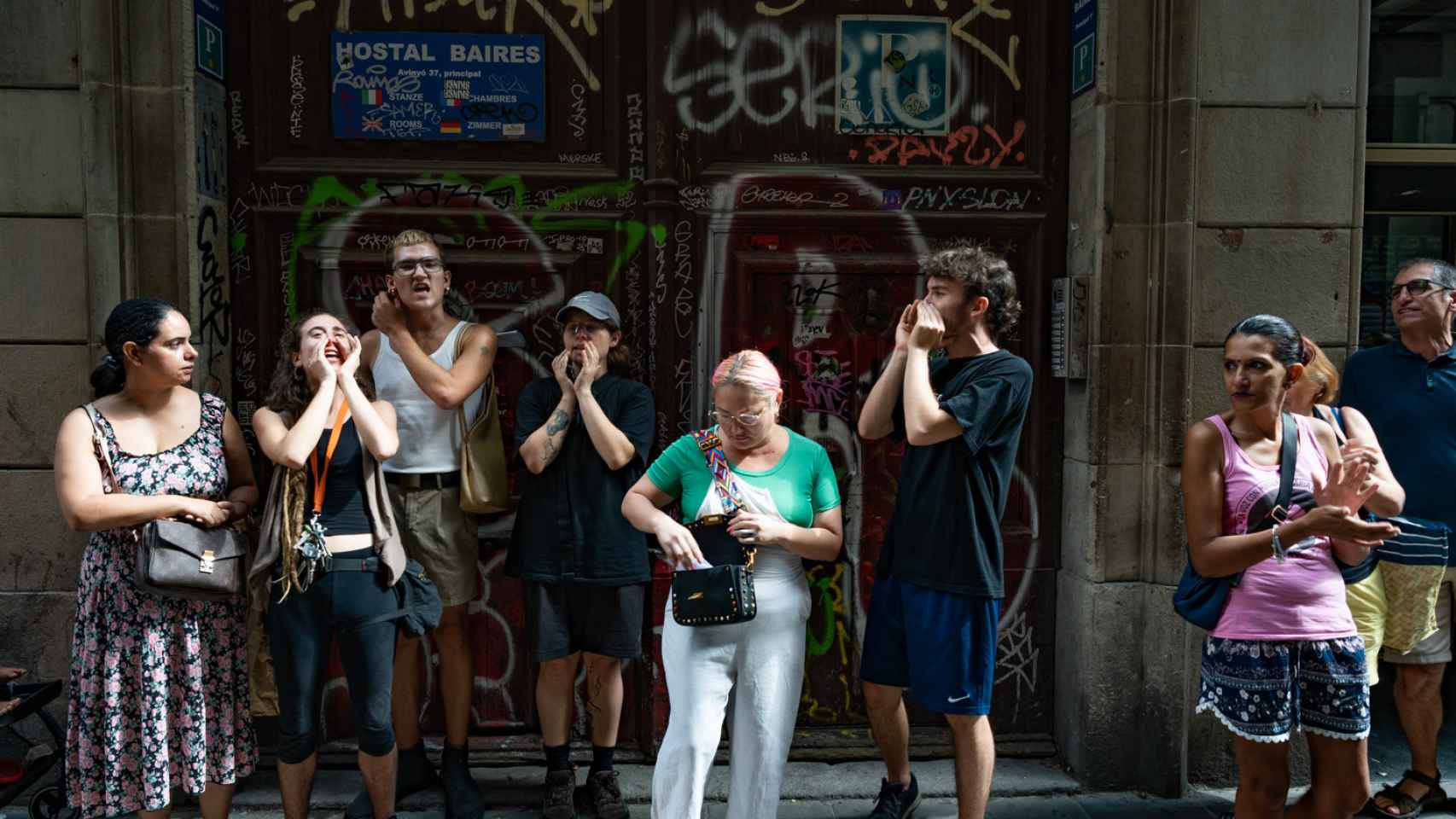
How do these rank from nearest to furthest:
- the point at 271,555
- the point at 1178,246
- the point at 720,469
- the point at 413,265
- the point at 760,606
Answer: the point at 760,606
the point at 720,469
the point at 271,555
the point at 413,265
the point at 1178,246

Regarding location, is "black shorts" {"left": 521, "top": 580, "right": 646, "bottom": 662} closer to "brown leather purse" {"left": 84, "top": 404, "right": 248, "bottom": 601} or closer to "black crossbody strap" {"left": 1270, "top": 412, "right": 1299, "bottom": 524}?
"brown leather purse" {"left": 84, "top": 404, "right": 248, "bottom": 601}

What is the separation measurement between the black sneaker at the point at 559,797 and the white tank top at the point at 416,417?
125 centimetres

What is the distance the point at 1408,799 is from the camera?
4.33 m

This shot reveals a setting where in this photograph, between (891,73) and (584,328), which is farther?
(891,73)

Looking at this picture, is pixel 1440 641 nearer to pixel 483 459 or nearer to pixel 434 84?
pixel 483 459

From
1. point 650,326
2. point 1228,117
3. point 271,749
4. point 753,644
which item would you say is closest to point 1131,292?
point 1228,117

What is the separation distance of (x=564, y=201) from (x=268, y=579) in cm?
190

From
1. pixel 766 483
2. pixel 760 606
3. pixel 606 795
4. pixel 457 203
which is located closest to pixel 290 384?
pixel 457 203

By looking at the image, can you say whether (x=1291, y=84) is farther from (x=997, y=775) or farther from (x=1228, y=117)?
(x=997, y=775)

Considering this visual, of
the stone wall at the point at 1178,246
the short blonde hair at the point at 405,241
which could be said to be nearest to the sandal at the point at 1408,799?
the stone wall at the point at 1178,246

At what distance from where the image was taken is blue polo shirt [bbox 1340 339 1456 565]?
4.27m

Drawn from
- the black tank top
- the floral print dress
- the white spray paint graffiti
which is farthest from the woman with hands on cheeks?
the white spray paint graffiti

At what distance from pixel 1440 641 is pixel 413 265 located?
→ 414cm

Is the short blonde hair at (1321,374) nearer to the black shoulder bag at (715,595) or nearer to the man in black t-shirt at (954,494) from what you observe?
the man in black t-shirt at (954,494)
